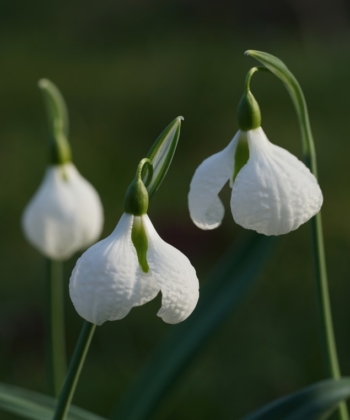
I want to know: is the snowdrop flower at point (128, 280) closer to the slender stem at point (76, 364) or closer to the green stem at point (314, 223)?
the slender stem at point (76, 364)

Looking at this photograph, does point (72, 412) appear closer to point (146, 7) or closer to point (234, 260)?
point (234, 260)

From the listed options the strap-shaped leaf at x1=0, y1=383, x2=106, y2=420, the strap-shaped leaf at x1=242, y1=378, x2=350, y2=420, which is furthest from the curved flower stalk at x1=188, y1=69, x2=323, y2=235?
the strap-shaped leaf at x1=0, y1=383, x2=106, y2=420

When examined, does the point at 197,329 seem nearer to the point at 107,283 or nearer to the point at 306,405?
the point at 306,405

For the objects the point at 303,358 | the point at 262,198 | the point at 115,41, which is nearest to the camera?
the point at 262,198

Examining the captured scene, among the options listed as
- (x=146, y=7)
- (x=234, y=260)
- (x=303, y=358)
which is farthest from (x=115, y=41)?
(x=234, y=260)

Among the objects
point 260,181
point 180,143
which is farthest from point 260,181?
point 180,143

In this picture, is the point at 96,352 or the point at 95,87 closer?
the point at 96,352
